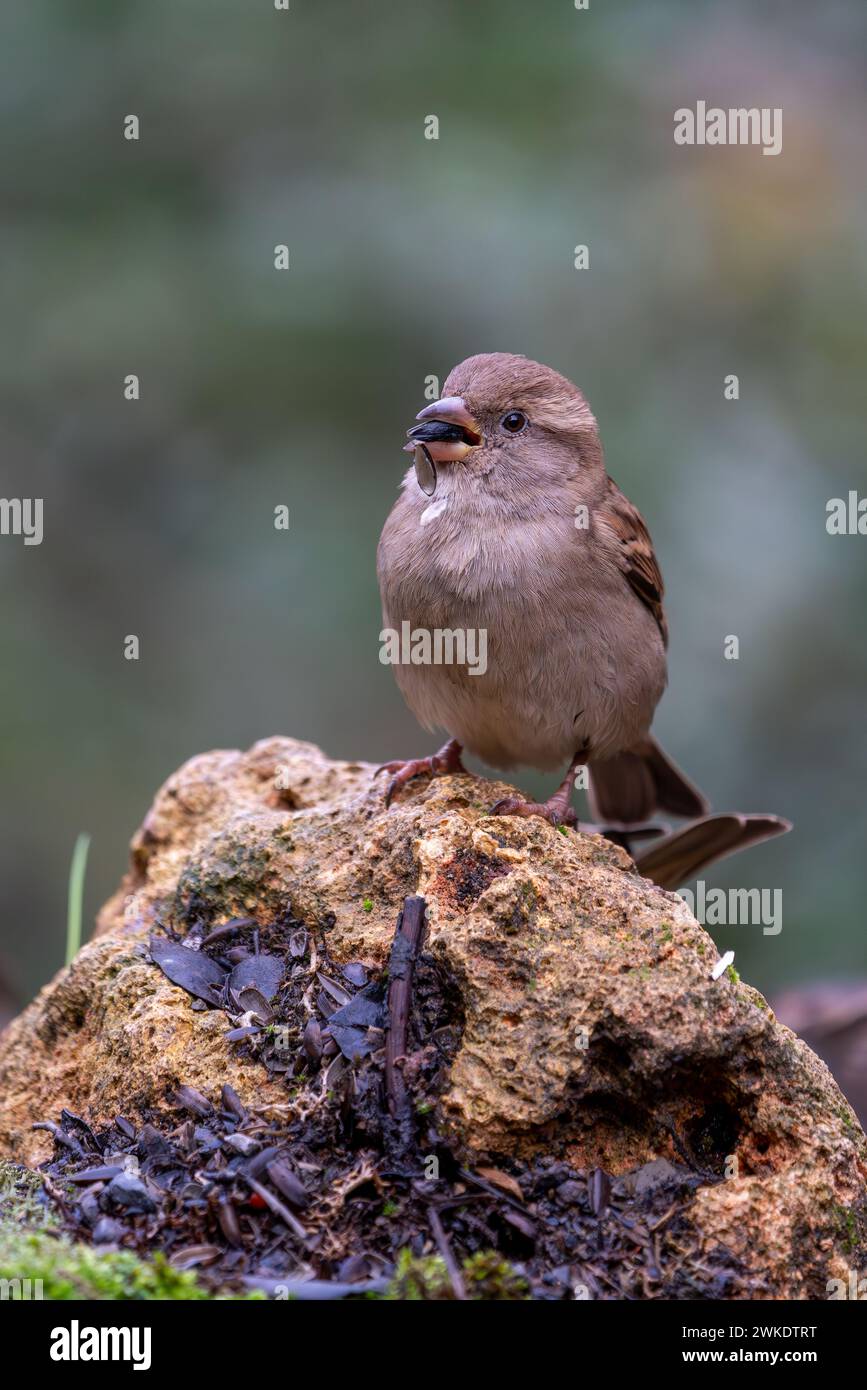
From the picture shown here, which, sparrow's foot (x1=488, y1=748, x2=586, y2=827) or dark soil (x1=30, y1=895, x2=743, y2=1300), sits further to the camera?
sparrow's foot (x1=488, y1=748, x2=586, y2=827)

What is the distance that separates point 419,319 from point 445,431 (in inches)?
109

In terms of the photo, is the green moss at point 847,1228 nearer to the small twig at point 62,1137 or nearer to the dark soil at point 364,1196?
the dark soil at point 364,1196

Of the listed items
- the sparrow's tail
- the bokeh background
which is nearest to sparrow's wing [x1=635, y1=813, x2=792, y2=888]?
the sparrow's tail

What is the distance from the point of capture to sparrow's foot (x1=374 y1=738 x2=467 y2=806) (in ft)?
13.7

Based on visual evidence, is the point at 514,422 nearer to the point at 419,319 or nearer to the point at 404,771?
the point at 404,771

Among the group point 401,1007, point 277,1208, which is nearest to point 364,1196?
point 277,1208

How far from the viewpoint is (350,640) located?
22.5 feet

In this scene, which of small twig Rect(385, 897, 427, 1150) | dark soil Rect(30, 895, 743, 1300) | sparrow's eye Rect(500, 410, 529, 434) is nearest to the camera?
dark soil Rect(30, 895, 743, 1300)

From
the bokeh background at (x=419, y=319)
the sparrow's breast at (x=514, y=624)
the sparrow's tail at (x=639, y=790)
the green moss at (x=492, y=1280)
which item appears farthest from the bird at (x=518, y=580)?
the bokeh background at (x=419, y=319)

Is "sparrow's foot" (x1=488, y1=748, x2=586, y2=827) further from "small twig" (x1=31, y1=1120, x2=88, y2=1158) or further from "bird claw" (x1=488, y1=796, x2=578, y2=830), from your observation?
"small twig" (x1=31, y1=1120, x2=88, y2=1158)

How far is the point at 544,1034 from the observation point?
3.01m

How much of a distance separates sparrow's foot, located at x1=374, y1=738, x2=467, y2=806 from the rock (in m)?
0.35

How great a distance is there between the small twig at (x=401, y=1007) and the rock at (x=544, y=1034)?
0.16 ft

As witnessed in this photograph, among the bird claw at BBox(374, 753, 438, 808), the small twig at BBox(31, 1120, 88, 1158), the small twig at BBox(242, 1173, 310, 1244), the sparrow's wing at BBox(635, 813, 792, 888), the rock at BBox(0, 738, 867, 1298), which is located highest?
the bird claw at BBox(374, 753, 438, 808)
